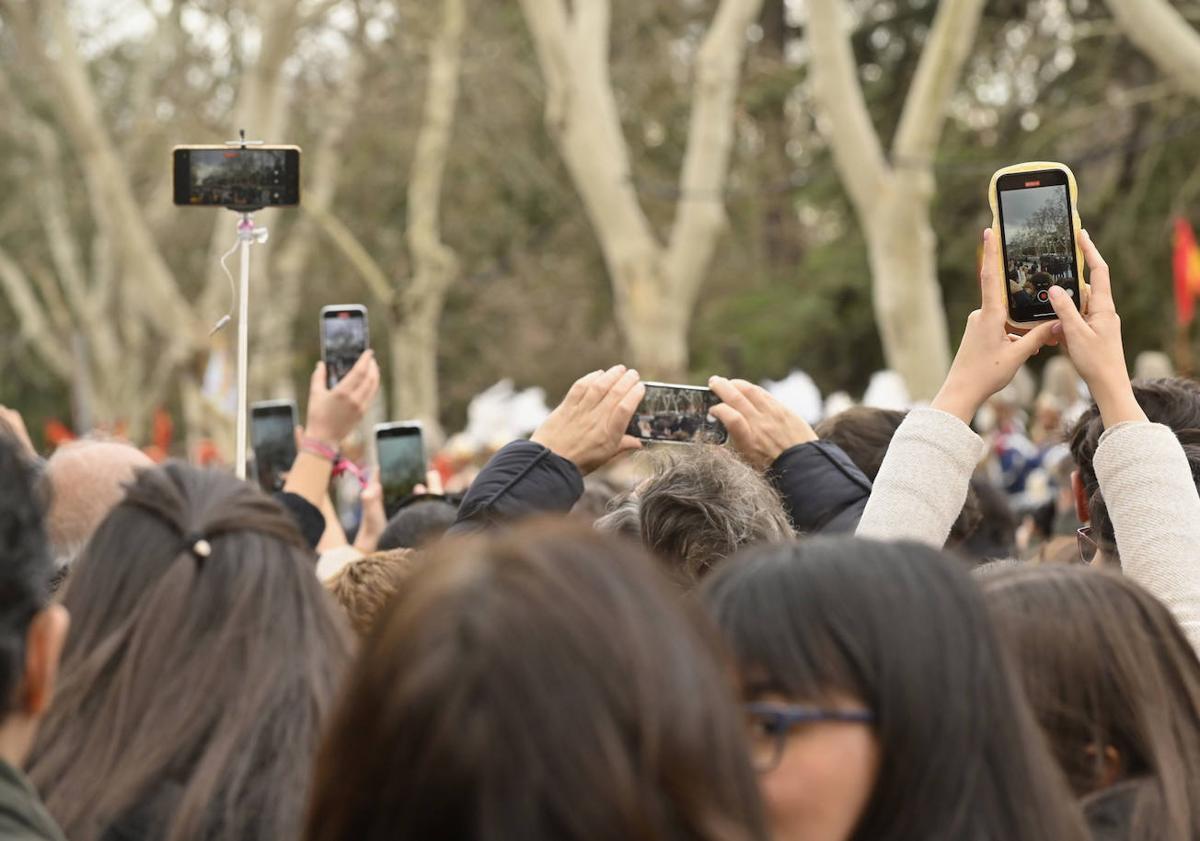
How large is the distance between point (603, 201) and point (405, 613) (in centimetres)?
1327

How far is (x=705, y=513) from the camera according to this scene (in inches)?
128

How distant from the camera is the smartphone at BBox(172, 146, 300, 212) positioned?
4820 mm

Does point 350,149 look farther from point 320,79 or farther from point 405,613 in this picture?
point 405,613

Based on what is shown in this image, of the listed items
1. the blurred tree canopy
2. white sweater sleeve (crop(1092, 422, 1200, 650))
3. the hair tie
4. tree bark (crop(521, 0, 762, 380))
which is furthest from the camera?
the blurred tree canopy

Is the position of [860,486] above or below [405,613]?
below

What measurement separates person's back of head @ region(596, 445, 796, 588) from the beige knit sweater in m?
0.33

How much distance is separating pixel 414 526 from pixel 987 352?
2244 millimetres

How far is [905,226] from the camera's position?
1291 cm

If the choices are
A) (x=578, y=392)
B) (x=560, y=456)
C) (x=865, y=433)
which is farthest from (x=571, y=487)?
(x=865, y=433)

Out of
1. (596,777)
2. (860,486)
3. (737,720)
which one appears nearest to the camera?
(596,777)

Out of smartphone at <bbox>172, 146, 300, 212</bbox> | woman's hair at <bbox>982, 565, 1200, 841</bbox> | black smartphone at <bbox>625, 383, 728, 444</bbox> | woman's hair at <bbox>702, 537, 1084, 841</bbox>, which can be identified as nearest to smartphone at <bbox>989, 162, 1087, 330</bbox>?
black smartphone at <bbox>625, 383, 728, 444</bbox>

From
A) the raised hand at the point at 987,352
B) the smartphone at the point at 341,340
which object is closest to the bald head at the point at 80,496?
the smartphone at the point at 341,340

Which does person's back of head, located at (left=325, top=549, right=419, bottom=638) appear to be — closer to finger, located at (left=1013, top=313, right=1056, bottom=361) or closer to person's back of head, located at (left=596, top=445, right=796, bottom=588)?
person's back of head, located at (left=596, top=445, right=796, bottom=588)

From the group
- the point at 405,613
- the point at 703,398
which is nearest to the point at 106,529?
the point at 405,613
